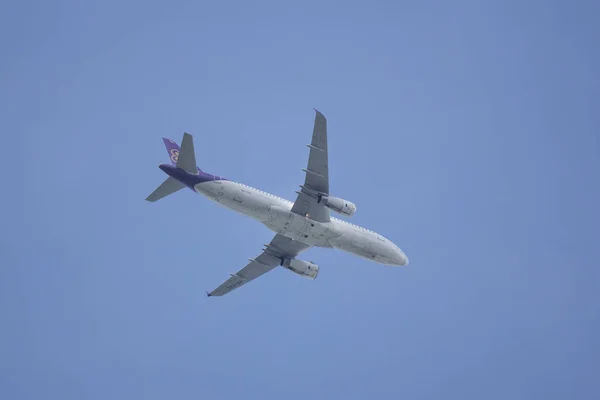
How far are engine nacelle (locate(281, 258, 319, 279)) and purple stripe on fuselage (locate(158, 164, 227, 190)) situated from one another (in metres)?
12.3

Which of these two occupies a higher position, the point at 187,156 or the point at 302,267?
the point at 187,156

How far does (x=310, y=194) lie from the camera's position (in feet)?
196

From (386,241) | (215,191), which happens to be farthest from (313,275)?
(215,191)

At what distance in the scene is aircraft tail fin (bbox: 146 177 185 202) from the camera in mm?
59375

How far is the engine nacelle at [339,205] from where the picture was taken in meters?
60.1

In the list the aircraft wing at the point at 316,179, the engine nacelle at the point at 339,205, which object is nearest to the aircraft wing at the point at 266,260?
the aircraft wing at the point at 316,179

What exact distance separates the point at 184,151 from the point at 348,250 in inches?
635

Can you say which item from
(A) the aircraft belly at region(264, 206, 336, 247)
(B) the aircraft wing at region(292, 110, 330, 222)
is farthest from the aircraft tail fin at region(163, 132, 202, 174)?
(B) the aircraft wing at region(292, 110, 330, 222)

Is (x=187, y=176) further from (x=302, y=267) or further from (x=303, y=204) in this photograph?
(x=302, y=267)

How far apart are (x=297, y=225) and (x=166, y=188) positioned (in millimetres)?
10670

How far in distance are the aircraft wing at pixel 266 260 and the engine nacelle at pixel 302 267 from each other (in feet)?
2.58

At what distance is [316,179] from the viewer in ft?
193

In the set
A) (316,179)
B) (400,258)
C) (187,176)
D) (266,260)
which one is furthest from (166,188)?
(400,258)

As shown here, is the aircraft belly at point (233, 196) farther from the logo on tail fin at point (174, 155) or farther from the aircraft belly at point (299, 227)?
the logo on tail fin at point (174, 155)
